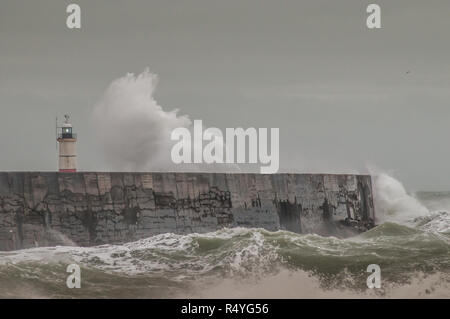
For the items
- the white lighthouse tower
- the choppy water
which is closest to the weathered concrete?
the choppy water

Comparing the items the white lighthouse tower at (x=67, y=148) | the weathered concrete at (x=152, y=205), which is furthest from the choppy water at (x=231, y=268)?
the white lighthouse tower at (x=67, y=148)

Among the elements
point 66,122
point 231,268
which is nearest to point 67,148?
point 66,122

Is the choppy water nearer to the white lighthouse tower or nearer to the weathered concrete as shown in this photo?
the weathered concrete

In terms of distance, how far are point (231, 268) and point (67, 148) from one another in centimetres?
616

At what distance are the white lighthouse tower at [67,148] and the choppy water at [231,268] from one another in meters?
4.46

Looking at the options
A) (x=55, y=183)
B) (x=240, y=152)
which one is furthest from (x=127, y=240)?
(x=240, y=152)

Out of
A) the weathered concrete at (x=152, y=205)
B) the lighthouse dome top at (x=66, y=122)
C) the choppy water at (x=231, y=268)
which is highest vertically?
the lighthouse dome top at (x=66, y=122)

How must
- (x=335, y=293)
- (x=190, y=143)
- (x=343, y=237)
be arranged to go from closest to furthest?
(x=335, y=293) → (x=343, y=237) → (x=190, y=143)

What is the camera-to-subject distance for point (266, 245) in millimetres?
11398

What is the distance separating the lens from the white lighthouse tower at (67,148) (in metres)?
15.6

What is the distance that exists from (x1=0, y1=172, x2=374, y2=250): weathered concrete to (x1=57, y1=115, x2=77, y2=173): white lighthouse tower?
397cm

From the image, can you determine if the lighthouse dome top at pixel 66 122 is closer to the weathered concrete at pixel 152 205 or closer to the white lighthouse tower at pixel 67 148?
the white lighthouse tower at pixel 67 148

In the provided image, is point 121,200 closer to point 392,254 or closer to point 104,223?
point 104,223
